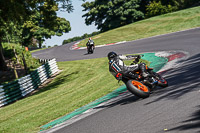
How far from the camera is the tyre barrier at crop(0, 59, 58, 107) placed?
16.0 m

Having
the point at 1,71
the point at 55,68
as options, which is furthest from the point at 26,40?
the point at 55,68

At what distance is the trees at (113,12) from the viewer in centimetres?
5962

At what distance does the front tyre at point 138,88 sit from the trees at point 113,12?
53080 millimetres

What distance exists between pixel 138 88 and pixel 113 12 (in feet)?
179

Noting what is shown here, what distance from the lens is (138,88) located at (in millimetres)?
7641

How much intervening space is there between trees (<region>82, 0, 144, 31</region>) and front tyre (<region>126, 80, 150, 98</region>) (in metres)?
53.1

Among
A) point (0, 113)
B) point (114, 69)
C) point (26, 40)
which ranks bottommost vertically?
point (0, 113)

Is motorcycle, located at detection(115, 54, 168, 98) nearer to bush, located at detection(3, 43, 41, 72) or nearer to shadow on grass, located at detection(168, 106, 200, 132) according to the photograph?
shadow on grass, located at detection(168, 106, 200, 132)

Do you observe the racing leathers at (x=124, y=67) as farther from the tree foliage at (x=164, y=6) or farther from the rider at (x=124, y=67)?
the tree foliage at (x=164, y=6)

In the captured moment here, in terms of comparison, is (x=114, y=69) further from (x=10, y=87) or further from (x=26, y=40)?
(x=26, y=40)

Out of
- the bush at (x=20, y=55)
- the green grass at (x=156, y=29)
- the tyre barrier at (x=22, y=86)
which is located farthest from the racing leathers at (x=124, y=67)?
the green grass at (x=156, y=29)

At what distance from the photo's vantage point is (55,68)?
22938 mm

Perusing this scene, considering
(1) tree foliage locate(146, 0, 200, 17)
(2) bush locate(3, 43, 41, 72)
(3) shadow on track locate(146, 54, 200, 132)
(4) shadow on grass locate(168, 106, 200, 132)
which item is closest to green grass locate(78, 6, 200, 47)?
(1) tree foliage locate(146, 0, 200, 17)

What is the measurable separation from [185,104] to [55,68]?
58.4 ft
